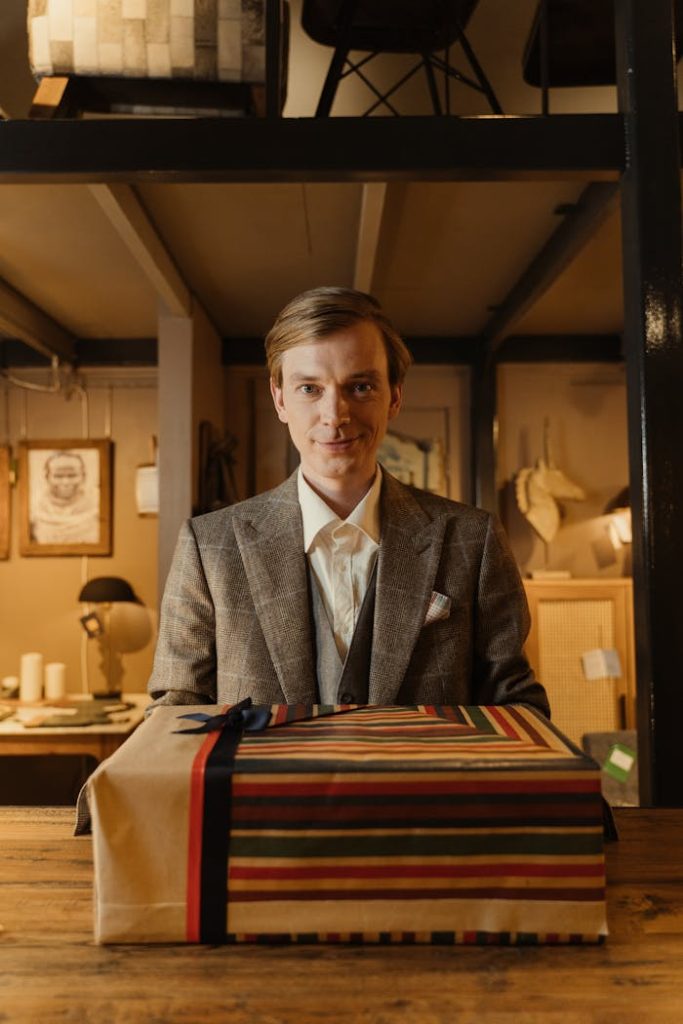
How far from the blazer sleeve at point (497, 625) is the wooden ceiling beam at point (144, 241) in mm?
2009

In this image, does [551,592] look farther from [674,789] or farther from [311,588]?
[311,588]

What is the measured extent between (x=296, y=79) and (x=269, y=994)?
10.3ft

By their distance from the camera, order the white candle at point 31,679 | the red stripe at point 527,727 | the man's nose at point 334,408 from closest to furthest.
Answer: the red stripe at point 527,727
the man's nose at point 334,408
the white candle at point 31,679

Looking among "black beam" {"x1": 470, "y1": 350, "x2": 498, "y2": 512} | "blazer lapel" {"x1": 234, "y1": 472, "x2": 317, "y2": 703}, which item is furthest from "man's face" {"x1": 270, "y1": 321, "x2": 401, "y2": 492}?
"black beam" {"x1": 470, "y1": 350, "x2": 498, "y2": 512}

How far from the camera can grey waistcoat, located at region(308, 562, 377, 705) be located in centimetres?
145

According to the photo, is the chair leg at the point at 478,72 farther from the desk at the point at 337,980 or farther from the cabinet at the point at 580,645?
the cabinet at the point at 580,645

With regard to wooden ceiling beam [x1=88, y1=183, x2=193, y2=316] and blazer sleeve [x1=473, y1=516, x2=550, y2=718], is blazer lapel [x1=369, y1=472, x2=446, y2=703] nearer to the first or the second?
blazer sleeve [x1=473, y1=516, x2=550, y2=718]

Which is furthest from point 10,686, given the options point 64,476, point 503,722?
point 503,722

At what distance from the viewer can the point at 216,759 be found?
0.82 metres

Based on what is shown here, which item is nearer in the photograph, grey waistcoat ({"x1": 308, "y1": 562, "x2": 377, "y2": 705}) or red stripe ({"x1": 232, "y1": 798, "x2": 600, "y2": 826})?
red stripe ({"x1": 232, "y1": 798, "x2": 600, "y2": 826})

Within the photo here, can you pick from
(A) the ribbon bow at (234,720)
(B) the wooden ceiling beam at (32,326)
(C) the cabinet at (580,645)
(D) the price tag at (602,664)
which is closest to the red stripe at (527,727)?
(A) the ribbon bow at (234,720)

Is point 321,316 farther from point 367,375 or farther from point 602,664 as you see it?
point 602,664

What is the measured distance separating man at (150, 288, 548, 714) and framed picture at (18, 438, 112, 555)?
4.49 metres

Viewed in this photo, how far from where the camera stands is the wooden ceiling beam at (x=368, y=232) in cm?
305
